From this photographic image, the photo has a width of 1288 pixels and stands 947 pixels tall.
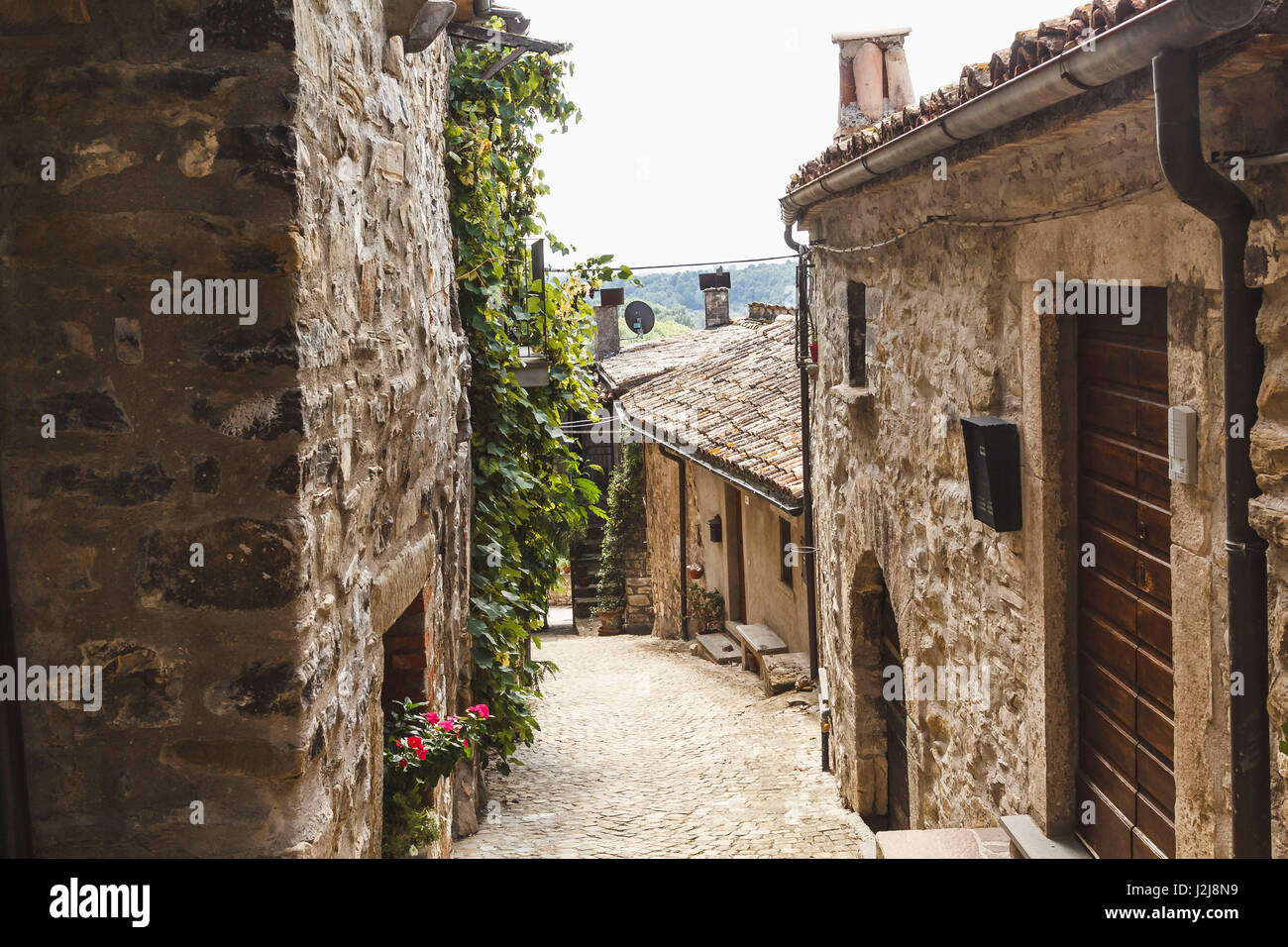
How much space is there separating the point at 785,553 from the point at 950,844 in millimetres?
6484

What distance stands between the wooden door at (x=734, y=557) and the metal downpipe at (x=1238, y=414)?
10.1 metres

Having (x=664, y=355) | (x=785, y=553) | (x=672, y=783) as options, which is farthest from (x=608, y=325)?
(x=672, y=783)

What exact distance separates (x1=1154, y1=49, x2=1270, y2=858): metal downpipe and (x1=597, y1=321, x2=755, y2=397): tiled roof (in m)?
13.1

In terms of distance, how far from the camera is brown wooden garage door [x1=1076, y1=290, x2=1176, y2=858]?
9.67 ft

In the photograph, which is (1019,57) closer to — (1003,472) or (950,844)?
(1003,472)

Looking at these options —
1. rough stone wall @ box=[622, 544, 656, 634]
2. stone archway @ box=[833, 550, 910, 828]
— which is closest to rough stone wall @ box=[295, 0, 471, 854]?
stone archway @ box=[833, 550, 910, 828]

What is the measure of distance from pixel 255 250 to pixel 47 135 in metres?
0.46

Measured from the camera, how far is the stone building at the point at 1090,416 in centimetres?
219

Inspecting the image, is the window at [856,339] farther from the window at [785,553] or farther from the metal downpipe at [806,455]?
the window at [785,553]

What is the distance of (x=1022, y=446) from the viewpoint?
12.3ft

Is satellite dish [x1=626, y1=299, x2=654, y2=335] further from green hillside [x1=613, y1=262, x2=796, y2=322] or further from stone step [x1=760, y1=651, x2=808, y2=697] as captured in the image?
green hillside [x1=613, y1=262, x2=796, y2=322]

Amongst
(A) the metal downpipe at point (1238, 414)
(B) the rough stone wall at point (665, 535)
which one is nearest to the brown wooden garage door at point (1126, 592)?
(A) the metal downpipe at point (1238, 414)

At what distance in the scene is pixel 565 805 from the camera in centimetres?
663

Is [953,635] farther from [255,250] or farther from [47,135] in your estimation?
[47,135]
